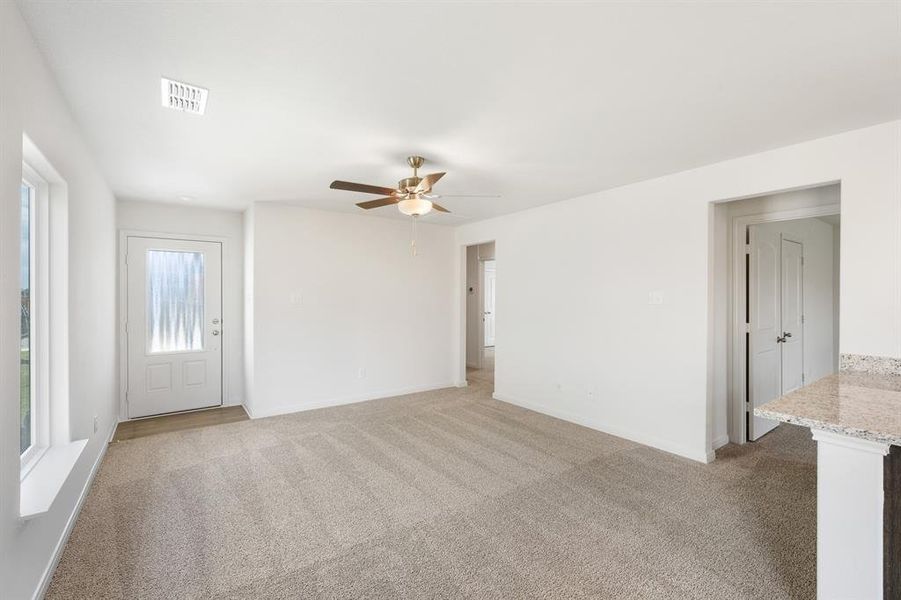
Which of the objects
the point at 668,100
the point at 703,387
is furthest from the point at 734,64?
the point at 703,387

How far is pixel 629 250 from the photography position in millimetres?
4008

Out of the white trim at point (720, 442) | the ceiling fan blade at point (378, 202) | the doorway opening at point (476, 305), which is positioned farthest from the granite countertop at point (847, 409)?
→ the doorway opening at point (476, 305)

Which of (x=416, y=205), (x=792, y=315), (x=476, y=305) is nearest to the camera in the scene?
(x=416, y=205)

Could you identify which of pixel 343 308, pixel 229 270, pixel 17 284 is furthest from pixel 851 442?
pixel 229 270

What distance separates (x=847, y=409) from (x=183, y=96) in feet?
11.4

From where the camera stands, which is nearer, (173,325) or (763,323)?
(763,323)

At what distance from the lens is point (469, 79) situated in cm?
208

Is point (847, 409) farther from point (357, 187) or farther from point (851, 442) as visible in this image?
point (357, 187)

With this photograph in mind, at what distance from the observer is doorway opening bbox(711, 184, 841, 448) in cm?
358

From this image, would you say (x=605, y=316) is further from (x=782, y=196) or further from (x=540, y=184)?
(x=782, y=196)

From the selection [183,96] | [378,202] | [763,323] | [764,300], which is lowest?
[763,323]

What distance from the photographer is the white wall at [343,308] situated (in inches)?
187

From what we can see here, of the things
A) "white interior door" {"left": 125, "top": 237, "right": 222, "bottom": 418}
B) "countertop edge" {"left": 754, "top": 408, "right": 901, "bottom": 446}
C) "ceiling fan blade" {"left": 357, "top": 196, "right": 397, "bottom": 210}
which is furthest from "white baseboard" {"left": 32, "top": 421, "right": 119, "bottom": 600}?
"countertop edge" {"left": 754, "top": 408, "right": 901, "bottom": 446}

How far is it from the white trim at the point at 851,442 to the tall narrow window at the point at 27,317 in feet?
12.1
